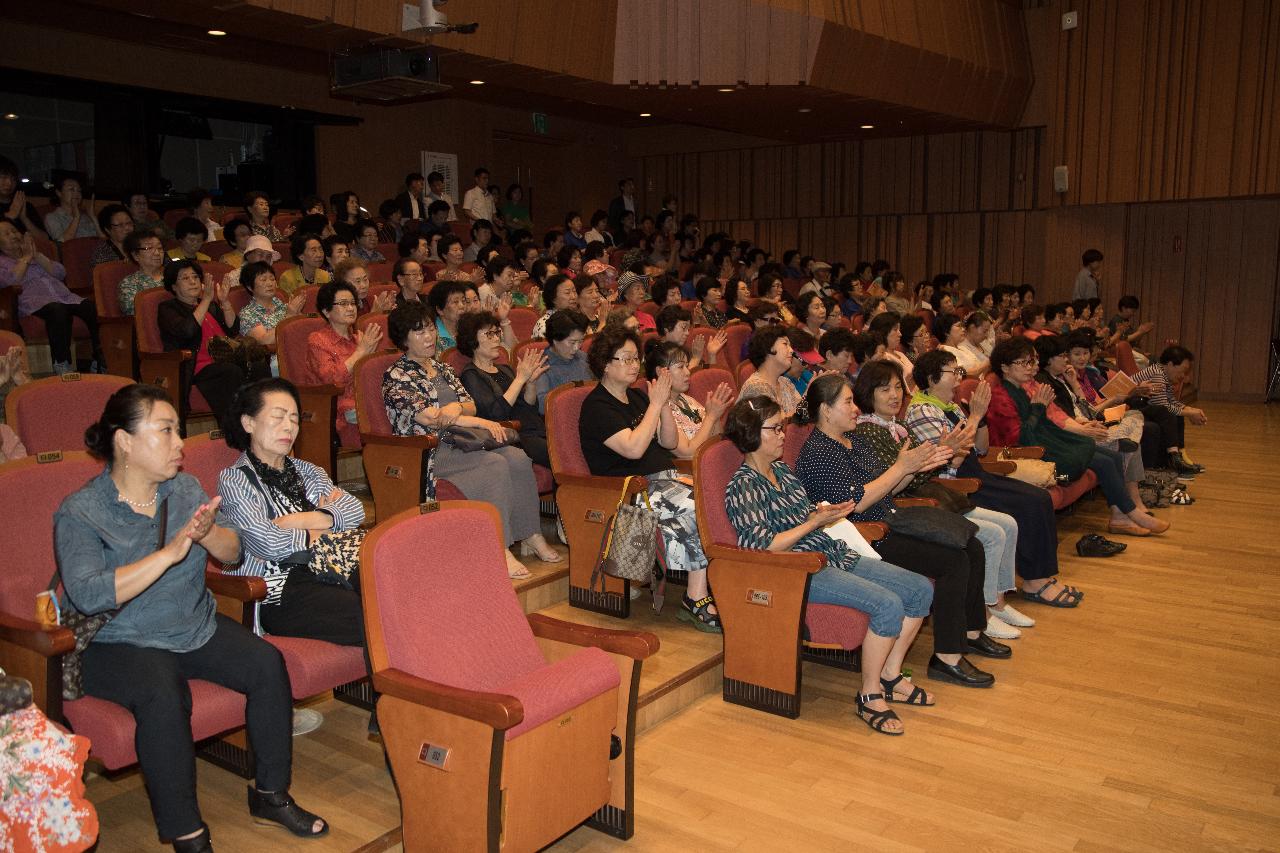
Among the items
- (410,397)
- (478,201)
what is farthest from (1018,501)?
(478,201)

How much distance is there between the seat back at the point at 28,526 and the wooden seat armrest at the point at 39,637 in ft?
0.34

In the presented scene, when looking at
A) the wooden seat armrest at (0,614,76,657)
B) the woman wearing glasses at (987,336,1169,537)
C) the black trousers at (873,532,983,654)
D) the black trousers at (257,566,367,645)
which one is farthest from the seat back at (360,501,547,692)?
the woman wearing glasses at (987,336,1169,537)

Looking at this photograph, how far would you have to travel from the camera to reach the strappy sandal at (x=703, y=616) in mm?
3711

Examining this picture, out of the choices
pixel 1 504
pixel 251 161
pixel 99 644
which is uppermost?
pixel 251 161

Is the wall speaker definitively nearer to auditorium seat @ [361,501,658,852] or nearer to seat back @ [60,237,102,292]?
seat back @ [60,237,102,292]

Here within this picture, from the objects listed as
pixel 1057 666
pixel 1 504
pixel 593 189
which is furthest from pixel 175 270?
pixel 593 189

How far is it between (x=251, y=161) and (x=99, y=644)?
8.20 metres

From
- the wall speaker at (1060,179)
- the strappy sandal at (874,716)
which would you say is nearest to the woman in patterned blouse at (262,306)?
the strappy sandal at (874,716)

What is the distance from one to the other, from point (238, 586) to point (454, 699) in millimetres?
763

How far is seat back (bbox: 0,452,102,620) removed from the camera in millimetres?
2359

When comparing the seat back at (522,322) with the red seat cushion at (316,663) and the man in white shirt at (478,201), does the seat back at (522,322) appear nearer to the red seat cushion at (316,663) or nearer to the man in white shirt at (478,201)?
the red seat cushion at (316,663)

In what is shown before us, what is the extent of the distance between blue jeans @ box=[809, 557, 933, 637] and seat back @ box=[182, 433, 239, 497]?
1.73 meters

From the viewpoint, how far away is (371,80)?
6.54 metres

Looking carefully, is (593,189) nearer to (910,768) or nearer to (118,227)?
(118,227)
